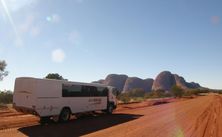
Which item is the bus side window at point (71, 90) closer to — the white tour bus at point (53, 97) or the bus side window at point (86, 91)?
the white tour bus at point (53, 97)

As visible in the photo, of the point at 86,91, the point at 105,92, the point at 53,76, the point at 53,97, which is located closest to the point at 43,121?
the point at 53,97

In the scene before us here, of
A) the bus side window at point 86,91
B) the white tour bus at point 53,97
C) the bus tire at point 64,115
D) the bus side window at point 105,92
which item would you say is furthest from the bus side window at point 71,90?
the bus side window at point 105,92

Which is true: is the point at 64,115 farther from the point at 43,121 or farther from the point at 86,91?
the point at 86,91

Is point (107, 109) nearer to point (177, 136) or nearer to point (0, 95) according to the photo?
point (177, 136)

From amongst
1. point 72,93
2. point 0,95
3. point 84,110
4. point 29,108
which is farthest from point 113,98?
point 0,95

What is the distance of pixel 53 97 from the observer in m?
18.9

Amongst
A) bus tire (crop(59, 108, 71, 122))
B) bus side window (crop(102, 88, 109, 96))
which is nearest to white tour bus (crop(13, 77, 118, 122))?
bus tire (crop(59, 108, 71, 122))

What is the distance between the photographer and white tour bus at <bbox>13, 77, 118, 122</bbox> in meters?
17.6

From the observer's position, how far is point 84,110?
22.8 meters

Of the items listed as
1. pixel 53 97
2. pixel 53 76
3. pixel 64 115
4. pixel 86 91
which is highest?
pixel 53 76

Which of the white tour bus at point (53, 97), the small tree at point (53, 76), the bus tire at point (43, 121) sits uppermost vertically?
the small tree at point (53, 76)

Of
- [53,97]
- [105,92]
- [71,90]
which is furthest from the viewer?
[105,92]

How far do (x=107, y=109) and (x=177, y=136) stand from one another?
13792 millimetres

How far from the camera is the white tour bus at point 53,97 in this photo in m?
17.6
